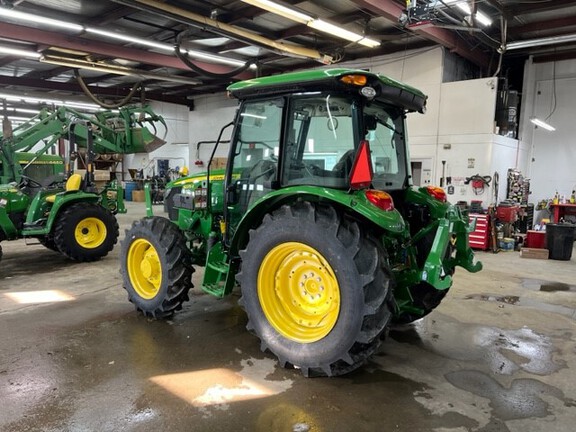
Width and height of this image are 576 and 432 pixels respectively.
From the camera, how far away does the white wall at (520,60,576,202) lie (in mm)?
9422

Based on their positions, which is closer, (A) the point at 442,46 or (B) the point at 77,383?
(B) the point at 77,383

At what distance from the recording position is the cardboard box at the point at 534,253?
23.8ft

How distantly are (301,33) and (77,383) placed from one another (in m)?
7.34

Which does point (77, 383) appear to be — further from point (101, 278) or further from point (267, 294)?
point (101, 278)

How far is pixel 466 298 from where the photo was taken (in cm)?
473

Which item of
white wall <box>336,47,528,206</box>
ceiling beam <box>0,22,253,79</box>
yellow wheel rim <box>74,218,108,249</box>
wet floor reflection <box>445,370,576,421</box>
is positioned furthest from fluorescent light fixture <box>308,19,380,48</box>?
wet floor reflection <box>445,370,576,421</box>

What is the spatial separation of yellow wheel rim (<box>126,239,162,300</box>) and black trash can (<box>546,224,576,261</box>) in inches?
269

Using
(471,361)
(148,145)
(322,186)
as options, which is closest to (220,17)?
(148,145)

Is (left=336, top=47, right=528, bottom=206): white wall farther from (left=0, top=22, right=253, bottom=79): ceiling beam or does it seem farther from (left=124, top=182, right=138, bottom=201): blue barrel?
(left=124, top=182, right=138, bottom=201): blue barrel

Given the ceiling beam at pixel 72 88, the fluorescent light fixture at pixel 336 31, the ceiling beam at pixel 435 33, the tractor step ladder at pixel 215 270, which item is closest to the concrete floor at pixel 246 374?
the tractor step ladder at pixel 215 270

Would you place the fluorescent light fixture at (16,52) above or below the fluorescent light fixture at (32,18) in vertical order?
above

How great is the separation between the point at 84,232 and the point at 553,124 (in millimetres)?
10343

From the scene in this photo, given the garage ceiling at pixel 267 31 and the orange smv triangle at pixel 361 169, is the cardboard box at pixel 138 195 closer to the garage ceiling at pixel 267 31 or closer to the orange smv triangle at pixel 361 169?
the garage ceiling at pixel 267 31

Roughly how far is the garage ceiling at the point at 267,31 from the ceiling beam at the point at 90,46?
2 centimetres
